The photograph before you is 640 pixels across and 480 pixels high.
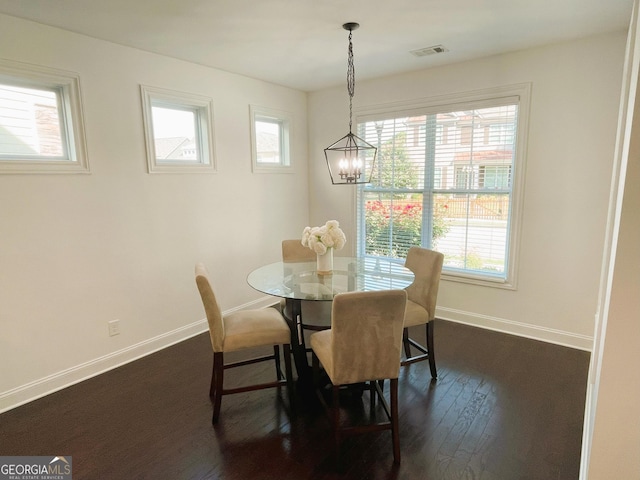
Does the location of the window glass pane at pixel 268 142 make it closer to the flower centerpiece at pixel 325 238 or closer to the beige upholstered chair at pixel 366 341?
the flower centerpiece at pixel 325 238

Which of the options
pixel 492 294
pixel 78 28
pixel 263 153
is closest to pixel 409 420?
pixel 492 294

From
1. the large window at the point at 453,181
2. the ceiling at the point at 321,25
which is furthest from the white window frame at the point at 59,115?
the large window at the point at 453,181

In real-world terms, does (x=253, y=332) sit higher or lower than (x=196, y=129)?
lower

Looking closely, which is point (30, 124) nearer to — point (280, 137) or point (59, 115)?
point (59, 115)

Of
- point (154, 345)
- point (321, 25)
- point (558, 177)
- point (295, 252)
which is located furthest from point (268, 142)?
point (558, 177)

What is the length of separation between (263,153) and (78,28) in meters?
2.07

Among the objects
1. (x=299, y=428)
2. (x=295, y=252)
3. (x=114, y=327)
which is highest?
(x=295, y=252)

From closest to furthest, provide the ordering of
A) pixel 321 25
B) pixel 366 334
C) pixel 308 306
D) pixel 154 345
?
1. pixel 366 334
2. pixel 321 25
3. pixel 308 306
4. pixel 154 345

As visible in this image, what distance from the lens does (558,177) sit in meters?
3.16

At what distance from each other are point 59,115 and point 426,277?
2979mm

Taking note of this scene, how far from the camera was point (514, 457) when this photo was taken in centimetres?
200

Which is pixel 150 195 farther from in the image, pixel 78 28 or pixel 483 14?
pixel 483 14

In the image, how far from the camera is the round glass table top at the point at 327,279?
2.43 metres

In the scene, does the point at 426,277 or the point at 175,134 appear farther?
the point at 175,134
